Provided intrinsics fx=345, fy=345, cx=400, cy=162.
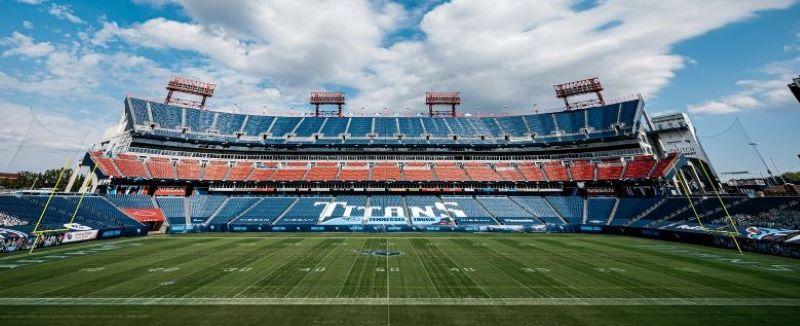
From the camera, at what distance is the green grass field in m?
14.2

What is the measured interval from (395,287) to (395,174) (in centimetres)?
4656

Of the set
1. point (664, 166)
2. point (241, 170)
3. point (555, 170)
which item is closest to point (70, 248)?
point (241, 170)

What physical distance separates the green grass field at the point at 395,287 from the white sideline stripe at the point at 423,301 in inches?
3.6

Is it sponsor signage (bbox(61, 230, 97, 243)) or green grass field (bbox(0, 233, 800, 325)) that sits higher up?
sponsor signage (bbox(61, 230, 97, 243))

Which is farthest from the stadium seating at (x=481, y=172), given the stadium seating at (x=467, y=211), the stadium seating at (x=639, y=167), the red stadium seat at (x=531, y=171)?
the stadium seating at (x=639, y=167)

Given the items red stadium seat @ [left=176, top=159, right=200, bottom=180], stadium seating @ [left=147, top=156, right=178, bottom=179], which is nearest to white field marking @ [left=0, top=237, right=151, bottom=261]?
stadium seating @ [left=147, top=156, right=178, bottom=179]

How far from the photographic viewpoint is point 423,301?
16266 mm

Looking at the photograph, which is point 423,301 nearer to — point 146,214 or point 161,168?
point 146,214

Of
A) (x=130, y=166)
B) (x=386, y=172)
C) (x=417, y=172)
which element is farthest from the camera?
(x=417, y=172)

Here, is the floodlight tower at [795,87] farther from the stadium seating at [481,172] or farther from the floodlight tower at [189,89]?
the floodlight tower at [189,89]

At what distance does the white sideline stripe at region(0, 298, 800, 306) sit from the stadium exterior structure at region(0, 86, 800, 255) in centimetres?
2834

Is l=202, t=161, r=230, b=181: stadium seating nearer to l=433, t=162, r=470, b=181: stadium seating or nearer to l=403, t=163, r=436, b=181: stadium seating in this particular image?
l=403, t=163, r=436, b=181: stadium seating

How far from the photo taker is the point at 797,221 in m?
34.2

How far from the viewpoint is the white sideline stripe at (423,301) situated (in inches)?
623
